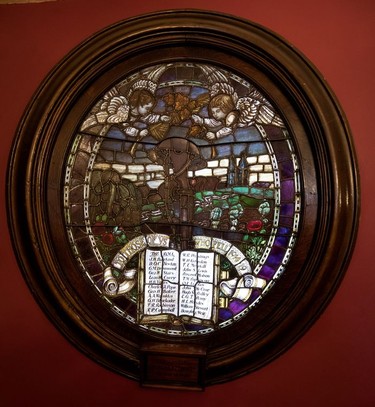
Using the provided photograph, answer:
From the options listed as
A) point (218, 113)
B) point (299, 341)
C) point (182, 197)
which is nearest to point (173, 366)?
point (299, 341)

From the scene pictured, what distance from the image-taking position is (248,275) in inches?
94.9

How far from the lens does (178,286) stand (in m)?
2.46

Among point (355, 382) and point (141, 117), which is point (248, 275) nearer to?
point (355, 382)

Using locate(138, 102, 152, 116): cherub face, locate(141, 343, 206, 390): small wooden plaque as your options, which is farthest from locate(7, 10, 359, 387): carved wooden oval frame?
locate(138, 102, 152, 116): cherub face

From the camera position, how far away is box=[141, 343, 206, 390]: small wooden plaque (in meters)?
2.40

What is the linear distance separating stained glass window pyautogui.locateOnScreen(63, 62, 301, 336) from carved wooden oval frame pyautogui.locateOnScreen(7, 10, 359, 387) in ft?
0.16

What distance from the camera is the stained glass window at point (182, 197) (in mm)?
2412

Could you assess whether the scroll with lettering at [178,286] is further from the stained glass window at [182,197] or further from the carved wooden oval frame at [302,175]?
the carved wooden oval frame at [302,175]

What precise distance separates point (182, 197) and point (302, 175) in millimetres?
526

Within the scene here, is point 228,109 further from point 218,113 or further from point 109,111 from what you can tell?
point 109,111

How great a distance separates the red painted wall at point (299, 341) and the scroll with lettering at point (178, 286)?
1.06 ft

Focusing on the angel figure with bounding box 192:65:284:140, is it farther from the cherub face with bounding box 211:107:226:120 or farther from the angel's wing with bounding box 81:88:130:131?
the angel's wing with bounding box 81:88:130:131

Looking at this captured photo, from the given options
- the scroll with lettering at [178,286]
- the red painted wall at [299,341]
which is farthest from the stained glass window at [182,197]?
the red painted wall at [299,341]

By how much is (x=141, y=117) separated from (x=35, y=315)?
3.34 ft
